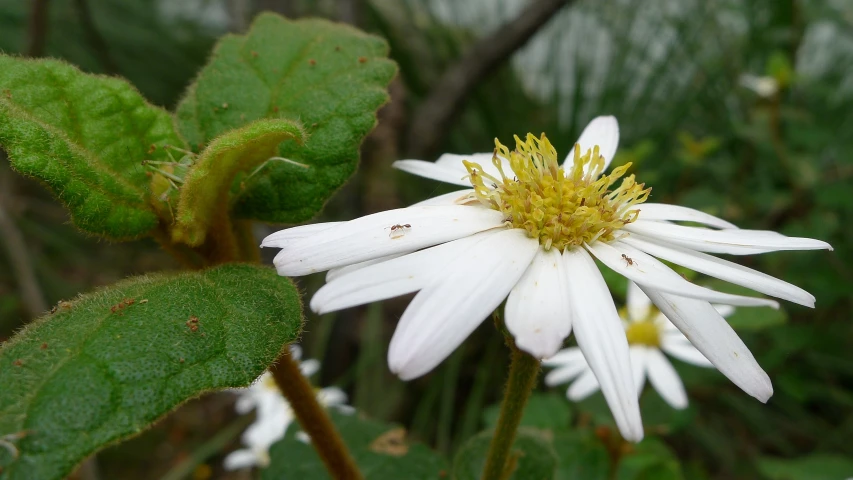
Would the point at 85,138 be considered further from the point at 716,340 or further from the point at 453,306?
the point at 716,340

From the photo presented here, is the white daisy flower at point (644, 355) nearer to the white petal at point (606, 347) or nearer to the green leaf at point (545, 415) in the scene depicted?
the green leaf at point (545, 415)

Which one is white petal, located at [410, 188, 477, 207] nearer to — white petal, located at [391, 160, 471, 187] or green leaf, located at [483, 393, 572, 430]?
white petal, located at [391, 160, 471, 187]

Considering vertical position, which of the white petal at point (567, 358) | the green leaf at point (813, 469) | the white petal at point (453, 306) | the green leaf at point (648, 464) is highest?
the white petal at point (453, 306)

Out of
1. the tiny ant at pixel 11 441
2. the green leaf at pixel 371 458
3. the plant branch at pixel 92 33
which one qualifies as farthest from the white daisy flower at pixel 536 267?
the plant branch at pixel 92 33

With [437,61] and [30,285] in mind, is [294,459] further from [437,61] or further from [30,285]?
[437,61]

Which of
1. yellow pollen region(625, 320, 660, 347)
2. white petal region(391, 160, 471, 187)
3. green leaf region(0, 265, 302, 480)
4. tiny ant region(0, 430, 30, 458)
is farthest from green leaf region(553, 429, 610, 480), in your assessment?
tiny ant region(0, 430, 30, 458)

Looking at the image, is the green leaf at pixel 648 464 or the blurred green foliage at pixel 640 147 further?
the blurred green foliage at pixel 640 147
